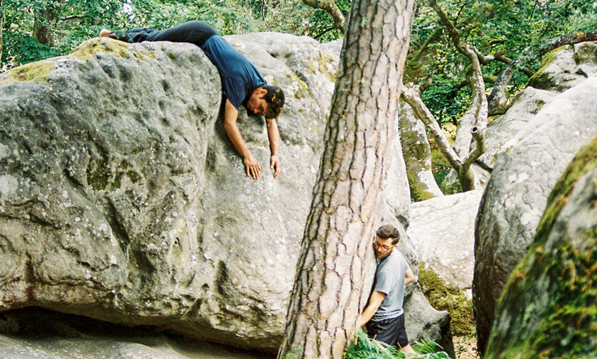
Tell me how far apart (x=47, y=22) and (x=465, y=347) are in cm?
983

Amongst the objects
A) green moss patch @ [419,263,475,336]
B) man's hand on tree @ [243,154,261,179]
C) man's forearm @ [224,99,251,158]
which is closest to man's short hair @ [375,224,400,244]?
man's hand on tree @ [243,154,261,179]

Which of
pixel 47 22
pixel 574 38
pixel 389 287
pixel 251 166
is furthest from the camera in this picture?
pixel 574 38

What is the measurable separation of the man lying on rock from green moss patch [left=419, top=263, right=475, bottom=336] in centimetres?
381

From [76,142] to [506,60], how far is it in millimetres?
11953

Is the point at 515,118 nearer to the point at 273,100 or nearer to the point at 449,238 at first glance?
the point at 449,238

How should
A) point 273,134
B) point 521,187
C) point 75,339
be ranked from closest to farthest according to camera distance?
point 75,339 → point 521,187 → point 273,134

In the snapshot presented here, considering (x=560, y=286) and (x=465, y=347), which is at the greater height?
(x=560, y=286)

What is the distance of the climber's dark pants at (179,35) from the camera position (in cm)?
544

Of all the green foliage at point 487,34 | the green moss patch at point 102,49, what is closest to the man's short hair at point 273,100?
the green moss patch at point 102,49

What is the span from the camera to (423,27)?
546 inches

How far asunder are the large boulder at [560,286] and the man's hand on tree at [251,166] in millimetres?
4073

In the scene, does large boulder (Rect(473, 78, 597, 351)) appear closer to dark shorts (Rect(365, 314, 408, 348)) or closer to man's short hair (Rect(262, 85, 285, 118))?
dark shorts (Rect(365, 314, 408, 348))

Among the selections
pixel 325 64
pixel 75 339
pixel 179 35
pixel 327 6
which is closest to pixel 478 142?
pixel 327 6

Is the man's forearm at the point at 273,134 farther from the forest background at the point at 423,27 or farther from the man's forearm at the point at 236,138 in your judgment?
the forest background at the point at 423,27
